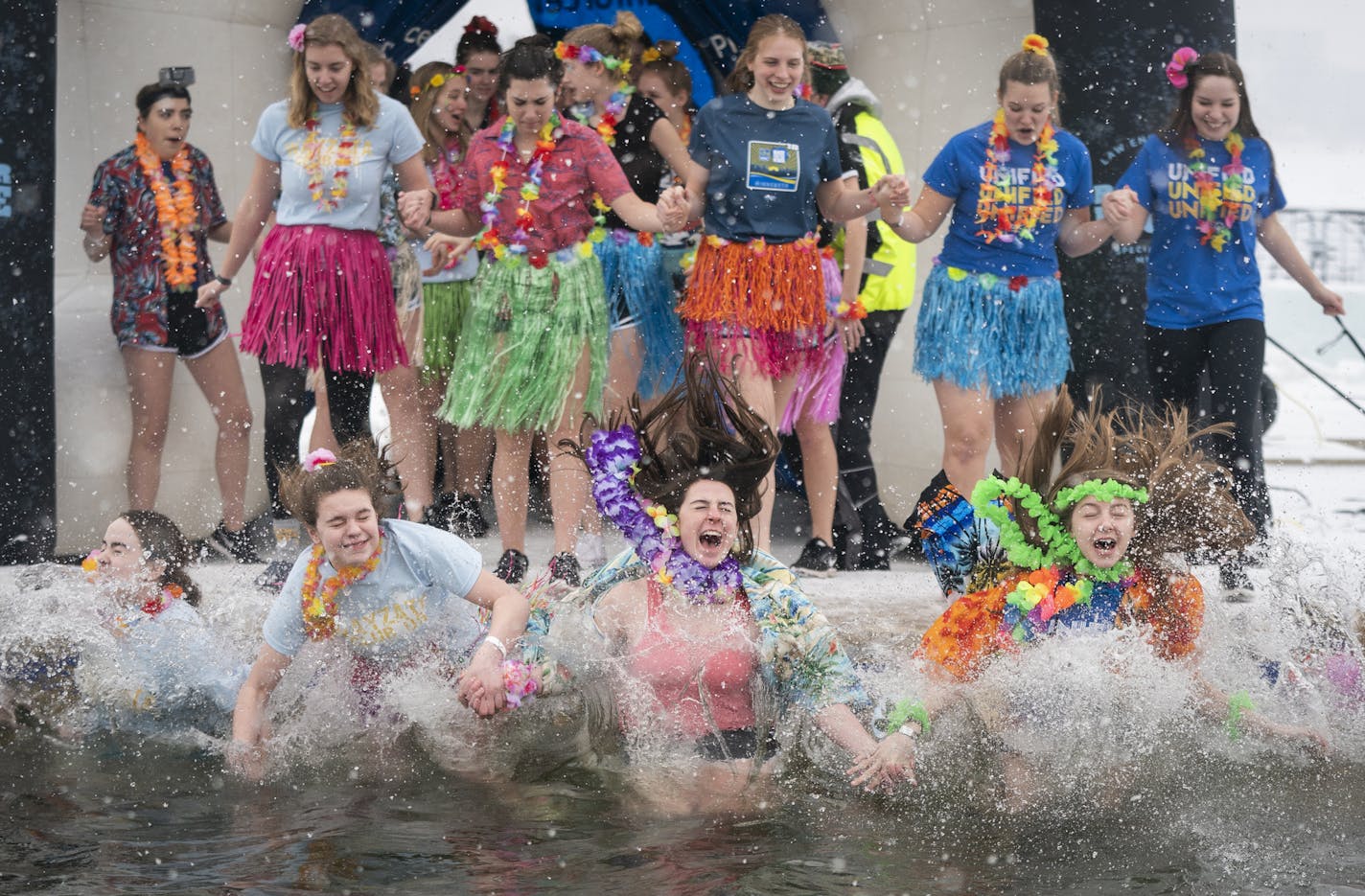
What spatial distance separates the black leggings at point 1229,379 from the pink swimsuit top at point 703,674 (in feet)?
7.66

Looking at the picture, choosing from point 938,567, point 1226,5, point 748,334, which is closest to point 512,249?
point 748,334

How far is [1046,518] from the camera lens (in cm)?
438

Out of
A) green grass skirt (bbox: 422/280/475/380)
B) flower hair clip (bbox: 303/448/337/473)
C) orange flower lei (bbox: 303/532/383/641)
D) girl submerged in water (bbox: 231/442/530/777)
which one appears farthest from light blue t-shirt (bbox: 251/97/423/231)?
orange flower lei (bbox: 303/532/383/641)

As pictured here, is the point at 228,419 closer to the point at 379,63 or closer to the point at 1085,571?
the point at 379,63

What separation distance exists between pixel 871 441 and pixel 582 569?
66.6 inches

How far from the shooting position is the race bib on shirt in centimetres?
557

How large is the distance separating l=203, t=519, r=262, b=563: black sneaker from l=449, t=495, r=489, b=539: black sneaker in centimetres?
69

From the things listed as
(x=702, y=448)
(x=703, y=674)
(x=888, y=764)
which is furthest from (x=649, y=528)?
(x=888, y=764)

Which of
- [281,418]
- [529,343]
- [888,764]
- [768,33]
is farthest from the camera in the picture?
[281,418]

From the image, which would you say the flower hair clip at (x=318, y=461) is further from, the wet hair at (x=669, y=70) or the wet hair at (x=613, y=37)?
the wet hair at (x=669, y=70)

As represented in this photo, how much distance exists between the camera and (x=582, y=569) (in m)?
5.79

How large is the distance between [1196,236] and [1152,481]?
1.87 m

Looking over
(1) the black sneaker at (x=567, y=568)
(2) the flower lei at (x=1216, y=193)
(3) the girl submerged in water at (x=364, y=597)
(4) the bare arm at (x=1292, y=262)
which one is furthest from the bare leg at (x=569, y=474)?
(4) the bare arm at (x=1292, y=262)

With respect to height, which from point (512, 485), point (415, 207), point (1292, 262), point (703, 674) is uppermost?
point (415, 207)
